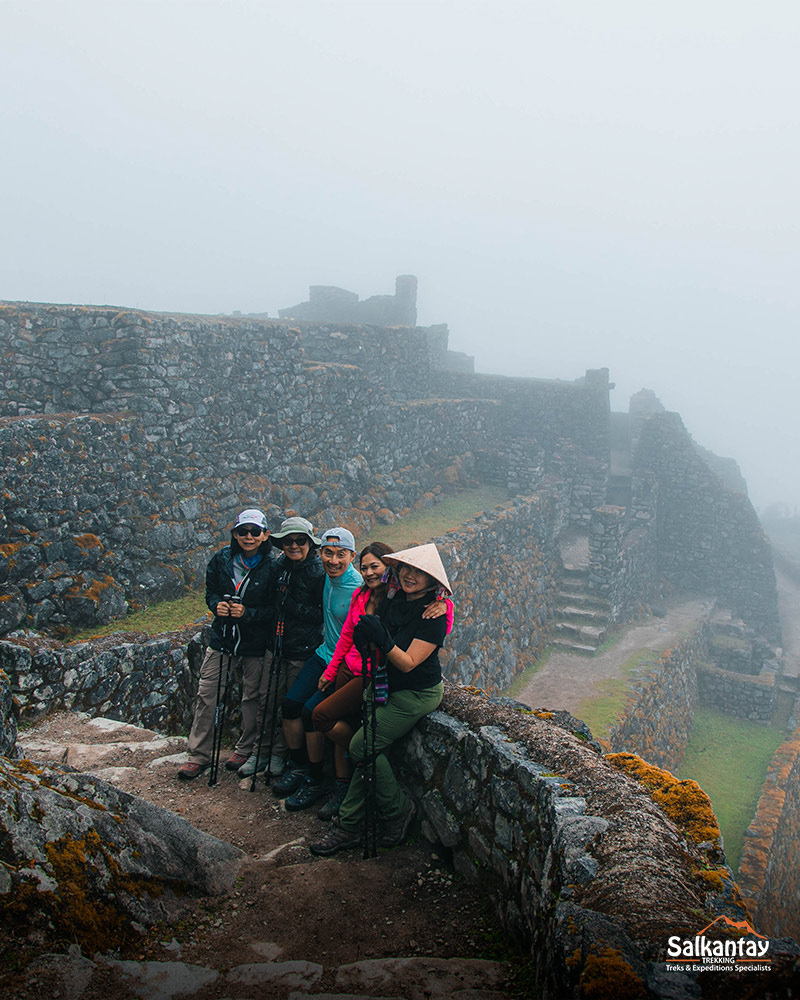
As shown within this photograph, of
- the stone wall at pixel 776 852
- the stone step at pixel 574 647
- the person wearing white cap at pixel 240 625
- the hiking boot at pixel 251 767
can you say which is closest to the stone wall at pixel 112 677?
the person wearing white cap at pixel 240 625

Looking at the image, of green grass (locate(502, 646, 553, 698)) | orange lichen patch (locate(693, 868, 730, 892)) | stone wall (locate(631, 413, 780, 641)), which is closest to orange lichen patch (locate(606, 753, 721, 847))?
orange lichen patch (locate(693, 868, 730, 892))

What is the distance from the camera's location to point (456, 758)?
165 inches

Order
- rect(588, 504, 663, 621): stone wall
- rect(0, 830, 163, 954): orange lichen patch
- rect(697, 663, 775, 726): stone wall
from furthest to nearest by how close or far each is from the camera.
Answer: rect(588, 504, 663, 621): stone wall
rect(697, 663, 775, 726): stone wall
rect(0, 830, 163, 954): orange lichen patch

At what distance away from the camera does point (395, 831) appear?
4238mm

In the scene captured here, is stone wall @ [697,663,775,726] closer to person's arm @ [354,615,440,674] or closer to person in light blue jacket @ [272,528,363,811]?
person in light blue jacket @ [272,528,363,811]

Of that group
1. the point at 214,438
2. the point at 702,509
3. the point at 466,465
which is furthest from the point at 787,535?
the point at 214,438

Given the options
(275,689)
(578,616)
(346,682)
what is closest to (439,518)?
(578,616)

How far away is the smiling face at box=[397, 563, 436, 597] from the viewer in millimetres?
4172

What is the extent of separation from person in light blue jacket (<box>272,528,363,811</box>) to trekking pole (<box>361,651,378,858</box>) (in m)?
0.62

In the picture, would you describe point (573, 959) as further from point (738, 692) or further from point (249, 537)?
point (738, 692)

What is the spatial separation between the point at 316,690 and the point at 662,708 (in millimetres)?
12005

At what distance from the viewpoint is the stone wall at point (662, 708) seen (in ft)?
41.5

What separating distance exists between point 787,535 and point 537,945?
45.7 m

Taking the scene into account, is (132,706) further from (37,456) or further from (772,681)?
(772,681)
